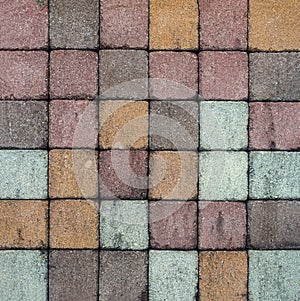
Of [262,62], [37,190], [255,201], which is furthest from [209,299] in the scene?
[262,62]

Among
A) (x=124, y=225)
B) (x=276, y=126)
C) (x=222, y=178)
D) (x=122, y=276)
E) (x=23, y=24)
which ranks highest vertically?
(x=23, y=24)

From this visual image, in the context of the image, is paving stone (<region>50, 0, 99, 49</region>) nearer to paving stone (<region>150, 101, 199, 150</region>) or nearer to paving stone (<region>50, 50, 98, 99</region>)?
paving stone (<region>50, 50, 98, 99</region>)

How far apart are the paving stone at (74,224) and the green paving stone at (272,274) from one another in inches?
19.7

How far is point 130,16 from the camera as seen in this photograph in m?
1.51

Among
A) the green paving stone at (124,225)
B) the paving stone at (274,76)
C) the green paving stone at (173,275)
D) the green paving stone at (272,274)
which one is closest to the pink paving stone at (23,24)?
the green paving stone at (124,225)

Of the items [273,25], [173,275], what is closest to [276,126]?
[273,25]

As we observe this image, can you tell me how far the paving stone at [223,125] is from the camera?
1.50 metres

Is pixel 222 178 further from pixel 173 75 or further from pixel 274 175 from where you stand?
pixel 173 75

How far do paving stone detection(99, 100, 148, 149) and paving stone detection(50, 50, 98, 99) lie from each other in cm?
7

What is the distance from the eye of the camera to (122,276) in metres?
1.52

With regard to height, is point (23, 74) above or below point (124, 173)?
above

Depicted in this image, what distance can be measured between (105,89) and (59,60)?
0.17 meters

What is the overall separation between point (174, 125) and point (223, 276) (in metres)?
0.49

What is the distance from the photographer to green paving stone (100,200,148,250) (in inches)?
59.4
